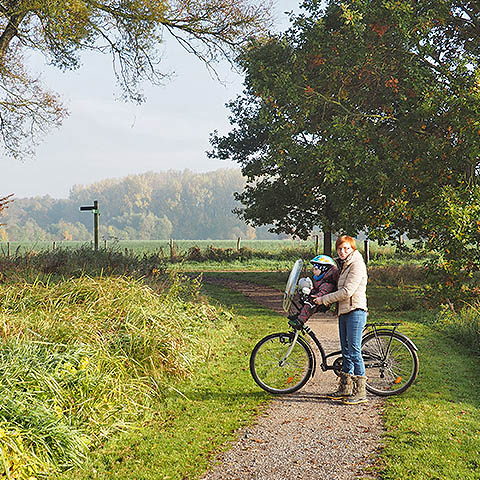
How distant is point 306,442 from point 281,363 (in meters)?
1.59

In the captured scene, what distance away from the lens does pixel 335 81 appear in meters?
13.9

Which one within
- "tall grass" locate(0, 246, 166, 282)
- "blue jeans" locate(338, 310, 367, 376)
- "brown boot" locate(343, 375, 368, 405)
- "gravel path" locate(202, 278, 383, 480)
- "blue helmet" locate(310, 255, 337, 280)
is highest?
"blue helmet" locate(310, 255, 337, 280)

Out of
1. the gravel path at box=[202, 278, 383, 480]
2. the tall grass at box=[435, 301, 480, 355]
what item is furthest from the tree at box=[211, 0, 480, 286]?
the gravel path at box=[202, 278, 383, 480]

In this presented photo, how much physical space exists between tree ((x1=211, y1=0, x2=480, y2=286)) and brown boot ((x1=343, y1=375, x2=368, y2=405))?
6.42 m

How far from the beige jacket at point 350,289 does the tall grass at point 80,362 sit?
240 cm

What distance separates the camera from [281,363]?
655 centimetres

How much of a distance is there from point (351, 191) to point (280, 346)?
7.44 metres

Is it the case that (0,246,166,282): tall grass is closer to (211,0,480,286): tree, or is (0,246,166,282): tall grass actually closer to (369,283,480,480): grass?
(211,0,480,286): tree

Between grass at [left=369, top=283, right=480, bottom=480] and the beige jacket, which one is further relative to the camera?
the beige jacket

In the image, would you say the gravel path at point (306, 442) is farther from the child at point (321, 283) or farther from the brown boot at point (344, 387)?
the child at point (321, 283)


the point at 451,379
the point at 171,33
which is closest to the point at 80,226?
the point at 171,33

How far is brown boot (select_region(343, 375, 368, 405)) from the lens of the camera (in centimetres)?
621

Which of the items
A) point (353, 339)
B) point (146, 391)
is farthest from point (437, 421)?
point (146, 391)

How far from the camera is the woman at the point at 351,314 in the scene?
19.7ft
